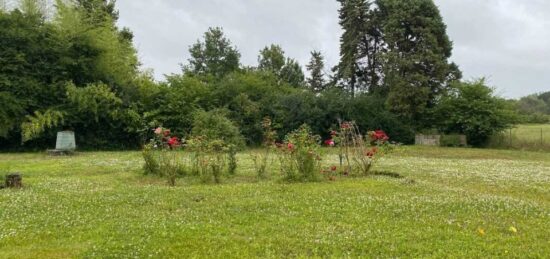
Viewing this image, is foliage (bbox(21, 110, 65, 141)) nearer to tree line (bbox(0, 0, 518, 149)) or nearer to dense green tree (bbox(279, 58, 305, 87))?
tree line (bbox(0, 0, 518, 149))

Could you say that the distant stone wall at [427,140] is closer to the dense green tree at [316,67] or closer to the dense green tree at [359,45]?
the dense green tree at [359,45]

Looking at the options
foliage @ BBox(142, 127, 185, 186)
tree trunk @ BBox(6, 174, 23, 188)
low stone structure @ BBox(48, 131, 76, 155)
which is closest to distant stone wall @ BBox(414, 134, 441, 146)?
low stone structure @ BBox(48, 131, 76, 155)

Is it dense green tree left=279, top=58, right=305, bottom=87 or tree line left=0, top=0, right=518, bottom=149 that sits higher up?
dense green tree left=279, top=58, right=305, bottom=87

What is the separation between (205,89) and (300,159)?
2143 cm

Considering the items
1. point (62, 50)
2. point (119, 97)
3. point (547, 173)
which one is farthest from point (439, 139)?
point (62, 50)

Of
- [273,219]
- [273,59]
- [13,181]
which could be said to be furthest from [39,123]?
[273,59]

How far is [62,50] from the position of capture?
27.0 m

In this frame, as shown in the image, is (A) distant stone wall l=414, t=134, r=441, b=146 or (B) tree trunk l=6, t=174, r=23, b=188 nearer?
(B) tree trunk l=6, t=174, r=23, b=188

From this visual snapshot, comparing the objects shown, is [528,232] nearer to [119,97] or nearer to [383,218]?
[383,218]

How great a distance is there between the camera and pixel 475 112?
3269 cm

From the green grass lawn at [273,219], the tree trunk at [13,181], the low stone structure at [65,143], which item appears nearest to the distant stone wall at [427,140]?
the green grass lawn at [273,219]

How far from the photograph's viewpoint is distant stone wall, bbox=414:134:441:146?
108ft

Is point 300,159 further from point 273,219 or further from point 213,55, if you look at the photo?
point 213,55

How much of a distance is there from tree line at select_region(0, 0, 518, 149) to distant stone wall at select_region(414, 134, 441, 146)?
1075 millimetres
